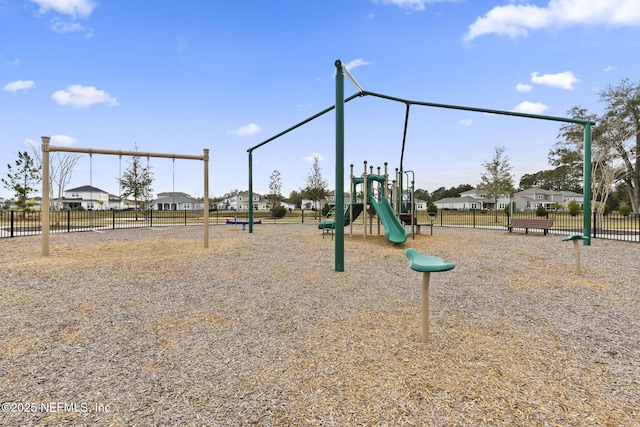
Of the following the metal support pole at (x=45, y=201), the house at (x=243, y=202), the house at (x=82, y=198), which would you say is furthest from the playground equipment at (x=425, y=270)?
the house at (x=82, y=198)

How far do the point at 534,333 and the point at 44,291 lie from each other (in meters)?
6.61

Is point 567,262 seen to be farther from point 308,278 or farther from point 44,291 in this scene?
point 44,291

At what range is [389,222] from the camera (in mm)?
10570

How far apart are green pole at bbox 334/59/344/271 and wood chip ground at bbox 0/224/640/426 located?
0.57 m

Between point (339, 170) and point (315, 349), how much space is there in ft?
13.8

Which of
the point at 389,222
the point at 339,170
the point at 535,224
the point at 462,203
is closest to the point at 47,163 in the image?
the point at 339,170

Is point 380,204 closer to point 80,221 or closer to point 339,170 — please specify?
point 339,170

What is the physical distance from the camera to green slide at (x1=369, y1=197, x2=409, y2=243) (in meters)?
9.88

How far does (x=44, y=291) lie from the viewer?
481cm

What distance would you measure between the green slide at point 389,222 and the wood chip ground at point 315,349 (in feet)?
12.6

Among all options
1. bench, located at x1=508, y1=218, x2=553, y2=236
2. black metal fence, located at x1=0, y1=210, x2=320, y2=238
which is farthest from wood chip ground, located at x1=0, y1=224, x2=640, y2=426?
black metal fence, located at x1=0, y1=210, x2=320, y2=238

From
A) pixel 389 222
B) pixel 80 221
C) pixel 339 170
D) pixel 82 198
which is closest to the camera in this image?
pixel 339 170

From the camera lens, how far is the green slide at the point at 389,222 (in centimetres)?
988

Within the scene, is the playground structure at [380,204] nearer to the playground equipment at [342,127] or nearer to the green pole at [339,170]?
the playground equipment at [342,127]
